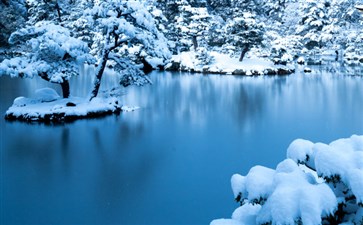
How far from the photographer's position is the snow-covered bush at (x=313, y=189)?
2.22 m

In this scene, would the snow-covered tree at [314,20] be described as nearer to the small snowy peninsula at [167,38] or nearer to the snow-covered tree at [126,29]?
the small snowy peninsula at [167,38]

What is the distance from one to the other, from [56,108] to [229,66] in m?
17.2

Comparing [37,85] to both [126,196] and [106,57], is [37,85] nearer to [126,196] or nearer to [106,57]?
[106,57]

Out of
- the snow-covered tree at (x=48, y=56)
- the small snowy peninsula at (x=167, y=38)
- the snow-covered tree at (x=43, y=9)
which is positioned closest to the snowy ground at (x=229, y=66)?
the small snowy peninsula at (x=167, y=38)

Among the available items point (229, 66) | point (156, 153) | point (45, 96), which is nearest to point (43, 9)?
point (229, 66)

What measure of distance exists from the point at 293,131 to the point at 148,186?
18.1 feet

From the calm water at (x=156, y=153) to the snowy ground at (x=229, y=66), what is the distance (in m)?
9.57

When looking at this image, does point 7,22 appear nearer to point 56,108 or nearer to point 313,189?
point 56,108

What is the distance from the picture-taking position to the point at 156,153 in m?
8.27

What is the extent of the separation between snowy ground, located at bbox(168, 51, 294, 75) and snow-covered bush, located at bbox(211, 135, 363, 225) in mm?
23283

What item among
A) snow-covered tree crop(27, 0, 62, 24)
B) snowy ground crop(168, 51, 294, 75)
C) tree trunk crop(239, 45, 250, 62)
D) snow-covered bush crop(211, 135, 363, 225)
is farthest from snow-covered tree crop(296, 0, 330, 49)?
snow-covered bush crop(211, 135, 363, 225)

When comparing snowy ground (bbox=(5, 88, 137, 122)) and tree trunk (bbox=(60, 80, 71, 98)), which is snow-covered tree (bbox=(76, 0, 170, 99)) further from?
tree trunk (bbox=(60, 80, 71, 98))

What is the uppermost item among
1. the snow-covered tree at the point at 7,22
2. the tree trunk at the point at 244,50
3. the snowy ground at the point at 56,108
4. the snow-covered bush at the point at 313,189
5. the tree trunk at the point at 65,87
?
the snow-covered tree at the point at 7,22

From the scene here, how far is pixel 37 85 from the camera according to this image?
20031 millimetres
